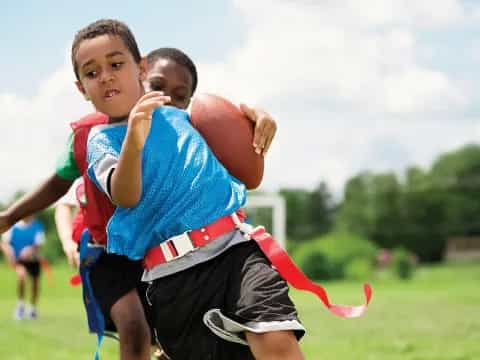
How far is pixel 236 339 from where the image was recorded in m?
3.03

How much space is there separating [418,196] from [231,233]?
212ft

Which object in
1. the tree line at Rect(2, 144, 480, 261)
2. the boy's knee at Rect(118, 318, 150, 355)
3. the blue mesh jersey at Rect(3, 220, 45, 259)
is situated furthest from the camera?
the tree line at Rect(2, 144, 480, 261)

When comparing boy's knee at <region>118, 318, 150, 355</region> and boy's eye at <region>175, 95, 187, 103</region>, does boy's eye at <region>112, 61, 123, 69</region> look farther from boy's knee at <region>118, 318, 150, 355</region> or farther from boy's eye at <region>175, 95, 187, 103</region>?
boy's knee at <region>118, 318, 150, 355</region>

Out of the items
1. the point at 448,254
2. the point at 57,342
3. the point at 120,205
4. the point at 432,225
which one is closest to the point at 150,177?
the point at 120,205

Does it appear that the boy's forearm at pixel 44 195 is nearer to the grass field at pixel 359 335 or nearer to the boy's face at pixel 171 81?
the boy's face at pixel 171 81

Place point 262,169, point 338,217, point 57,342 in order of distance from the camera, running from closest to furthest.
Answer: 1. point 262,169
2. point 57,342
3. point 338,217

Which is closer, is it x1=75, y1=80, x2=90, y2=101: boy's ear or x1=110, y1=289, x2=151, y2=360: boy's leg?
x1=75, y1=80, x2=90, y2=101: boy's ear

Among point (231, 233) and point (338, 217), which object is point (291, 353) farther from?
point (338, 217)

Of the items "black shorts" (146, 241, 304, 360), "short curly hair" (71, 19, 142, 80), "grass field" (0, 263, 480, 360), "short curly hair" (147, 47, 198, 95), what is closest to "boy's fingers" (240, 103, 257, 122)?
"short curly hair" (71, 19, 142, 80)

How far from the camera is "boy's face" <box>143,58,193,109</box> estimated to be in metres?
4.00

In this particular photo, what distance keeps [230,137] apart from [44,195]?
1.15m

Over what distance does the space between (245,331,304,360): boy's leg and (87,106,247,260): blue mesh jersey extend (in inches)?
18.0

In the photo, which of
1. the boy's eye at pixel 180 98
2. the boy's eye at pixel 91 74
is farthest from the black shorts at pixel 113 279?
the boy's eye at pixel 91 74

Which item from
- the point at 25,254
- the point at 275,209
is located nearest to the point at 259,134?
the point at 25,254
